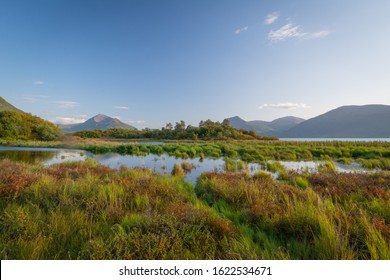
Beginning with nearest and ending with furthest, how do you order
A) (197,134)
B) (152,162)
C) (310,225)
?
(310,225) → (152,162) → (197,134)

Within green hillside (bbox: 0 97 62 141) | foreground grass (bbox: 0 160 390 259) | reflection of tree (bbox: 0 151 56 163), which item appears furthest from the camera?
green hillside (bbox: 0 97 62 141)

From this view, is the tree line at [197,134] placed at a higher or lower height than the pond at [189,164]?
higher

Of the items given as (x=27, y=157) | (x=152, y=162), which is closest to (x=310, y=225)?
(x=152, y=162)

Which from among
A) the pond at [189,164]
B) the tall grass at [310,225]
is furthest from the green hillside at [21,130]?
the tall grass at [310,225]

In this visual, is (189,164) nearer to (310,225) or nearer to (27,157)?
(310,225)

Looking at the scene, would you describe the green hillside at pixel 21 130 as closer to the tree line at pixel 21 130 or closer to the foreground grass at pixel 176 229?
the tree line at pixel 21 130

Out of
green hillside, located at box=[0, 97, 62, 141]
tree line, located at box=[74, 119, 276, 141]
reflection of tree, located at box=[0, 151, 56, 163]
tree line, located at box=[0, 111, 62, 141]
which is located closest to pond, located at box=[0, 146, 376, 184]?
reflection of tree, located at box=[0, 151, 56, 163]

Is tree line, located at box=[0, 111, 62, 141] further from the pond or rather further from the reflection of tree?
the pond

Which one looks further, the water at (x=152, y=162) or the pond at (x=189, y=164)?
the water at (x=152, y=162)

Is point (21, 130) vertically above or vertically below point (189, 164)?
above

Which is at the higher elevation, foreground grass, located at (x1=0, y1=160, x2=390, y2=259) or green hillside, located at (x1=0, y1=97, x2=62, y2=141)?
green hillside, located at (x1=0, y1=97, x2=62, y2=141)

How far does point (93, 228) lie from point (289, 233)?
3.90m

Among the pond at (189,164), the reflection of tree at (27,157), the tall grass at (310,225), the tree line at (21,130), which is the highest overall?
the tree line at (21,130)

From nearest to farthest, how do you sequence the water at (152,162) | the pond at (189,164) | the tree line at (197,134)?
the pond at (189,164)
the water at (152,162)
the tree line at (197,134)
